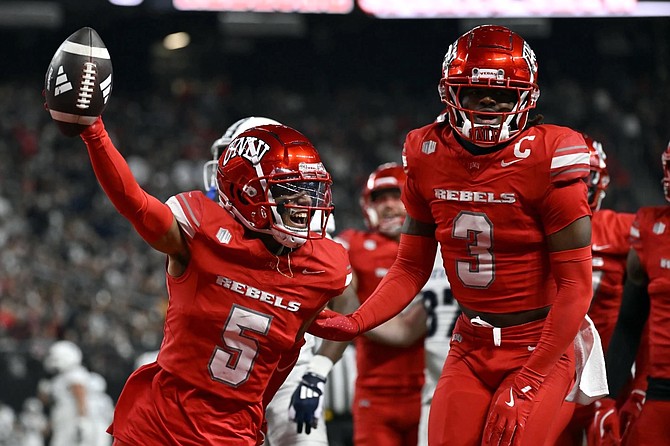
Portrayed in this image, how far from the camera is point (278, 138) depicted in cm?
340

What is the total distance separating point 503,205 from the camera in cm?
328

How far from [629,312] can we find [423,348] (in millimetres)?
1244

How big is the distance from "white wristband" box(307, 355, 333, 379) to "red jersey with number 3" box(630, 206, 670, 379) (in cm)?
126

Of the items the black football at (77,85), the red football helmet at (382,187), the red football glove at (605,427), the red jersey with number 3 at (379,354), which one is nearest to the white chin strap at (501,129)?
the black football at (77,85)

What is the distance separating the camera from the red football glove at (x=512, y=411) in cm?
315

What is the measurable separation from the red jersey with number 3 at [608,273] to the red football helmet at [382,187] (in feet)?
3.98

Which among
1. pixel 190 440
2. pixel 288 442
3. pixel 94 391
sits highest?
pixel 190 440

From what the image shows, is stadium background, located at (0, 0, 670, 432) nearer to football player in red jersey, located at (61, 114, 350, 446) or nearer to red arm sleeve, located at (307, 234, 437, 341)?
red arm sleeve, located at (307, 234, 437, 341)

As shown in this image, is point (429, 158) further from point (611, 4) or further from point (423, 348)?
point (611, 4)

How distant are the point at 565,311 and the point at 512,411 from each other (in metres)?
0.33

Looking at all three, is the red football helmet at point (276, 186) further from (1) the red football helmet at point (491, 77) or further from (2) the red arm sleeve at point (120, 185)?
(1) the red football helmet at point (491, 77)

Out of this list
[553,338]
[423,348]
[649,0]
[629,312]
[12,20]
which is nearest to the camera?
[553,338]

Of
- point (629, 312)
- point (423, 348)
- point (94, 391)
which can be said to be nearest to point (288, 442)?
point (423, 348)

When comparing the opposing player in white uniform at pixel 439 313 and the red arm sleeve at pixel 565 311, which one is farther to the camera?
the opposing player in white uniform at pixel 439 313
